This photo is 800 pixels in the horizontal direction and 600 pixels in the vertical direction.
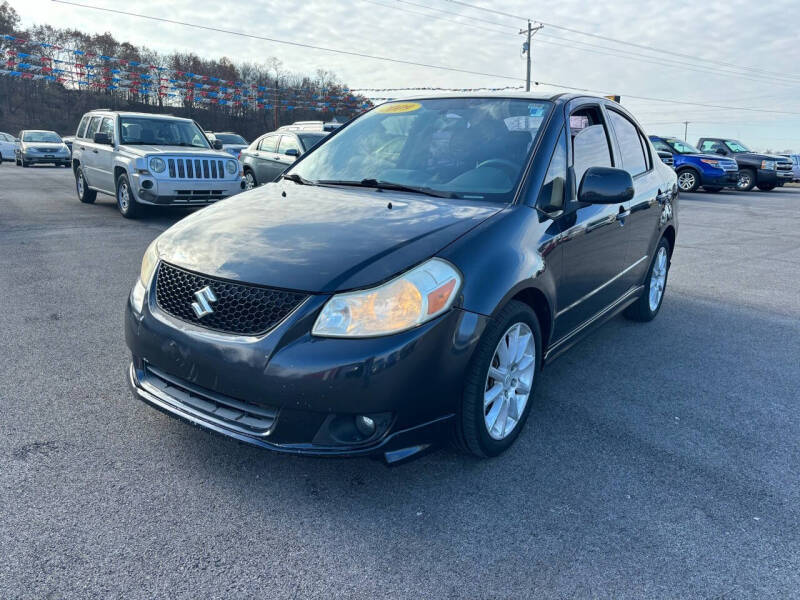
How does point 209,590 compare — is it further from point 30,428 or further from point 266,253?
point 30,428

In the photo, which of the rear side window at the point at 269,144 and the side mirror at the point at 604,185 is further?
the rear side window at the point at 269,144

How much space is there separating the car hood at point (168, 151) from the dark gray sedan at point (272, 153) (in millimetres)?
2059

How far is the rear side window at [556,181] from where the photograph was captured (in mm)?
3182

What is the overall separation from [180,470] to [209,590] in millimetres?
788

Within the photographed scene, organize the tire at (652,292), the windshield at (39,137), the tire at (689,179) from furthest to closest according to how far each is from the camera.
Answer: the windshield at (39,137) → the tire at (689,179) → the tire at (652,292)

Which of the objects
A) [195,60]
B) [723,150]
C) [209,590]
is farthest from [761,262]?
[195,60]

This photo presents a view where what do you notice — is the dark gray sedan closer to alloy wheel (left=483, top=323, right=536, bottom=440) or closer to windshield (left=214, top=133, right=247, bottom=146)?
alloy wheel (left=483, top=323, right=536, bottom=440)

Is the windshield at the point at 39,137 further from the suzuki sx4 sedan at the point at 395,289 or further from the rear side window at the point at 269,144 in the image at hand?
the suzuki sx4 sedan at the point at 395,289

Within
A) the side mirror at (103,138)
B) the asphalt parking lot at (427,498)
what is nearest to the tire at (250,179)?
the side mirror at (103,138)

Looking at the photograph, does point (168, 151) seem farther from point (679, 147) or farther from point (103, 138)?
point (679, 147)

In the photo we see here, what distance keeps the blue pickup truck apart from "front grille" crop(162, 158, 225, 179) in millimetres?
15368

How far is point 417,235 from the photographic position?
2.66 meters

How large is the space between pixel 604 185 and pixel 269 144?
11944mm

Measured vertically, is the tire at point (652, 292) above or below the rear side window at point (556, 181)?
below
